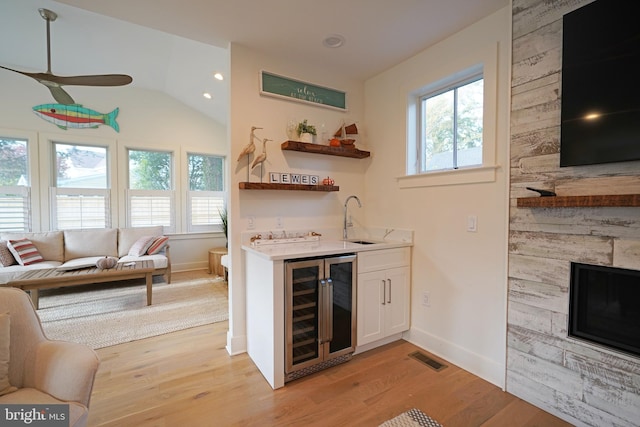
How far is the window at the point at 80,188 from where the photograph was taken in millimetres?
4426

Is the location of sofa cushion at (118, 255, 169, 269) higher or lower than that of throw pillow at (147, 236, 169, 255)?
lower

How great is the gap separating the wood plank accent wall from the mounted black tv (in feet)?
0.21

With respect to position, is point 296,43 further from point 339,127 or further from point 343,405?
point 343,405

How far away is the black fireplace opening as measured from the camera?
4.72 feet

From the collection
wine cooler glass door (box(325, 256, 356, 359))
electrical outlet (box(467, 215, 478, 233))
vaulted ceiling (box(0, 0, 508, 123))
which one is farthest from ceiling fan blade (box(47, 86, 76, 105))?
electrical outlet (box(467, 215, 478, 233))

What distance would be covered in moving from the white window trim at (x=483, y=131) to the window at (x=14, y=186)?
18.0 ft

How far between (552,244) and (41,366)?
2770 mm

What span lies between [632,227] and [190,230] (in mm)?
5773

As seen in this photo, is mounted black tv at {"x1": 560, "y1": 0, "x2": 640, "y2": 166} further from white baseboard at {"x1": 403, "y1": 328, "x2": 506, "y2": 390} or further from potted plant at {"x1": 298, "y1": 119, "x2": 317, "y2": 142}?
potted plant at {"x1": 298, "y1": 119, "x2": 317, "y2": 142}

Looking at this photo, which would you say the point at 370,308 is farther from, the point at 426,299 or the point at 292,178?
the point at 292,178

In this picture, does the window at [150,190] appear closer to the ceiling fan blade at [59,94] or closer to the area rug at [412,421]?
the ceiling fan blade at [59,94]

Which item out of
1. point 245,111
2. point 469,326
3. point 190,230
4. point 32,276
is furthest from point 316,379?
point 190,230

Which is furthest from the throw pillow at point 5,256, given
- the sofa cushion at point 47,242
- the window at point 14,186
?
the window at point 14,186

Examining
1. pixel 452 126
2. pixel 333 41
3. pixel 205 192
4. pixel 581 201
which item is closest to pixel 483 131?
pixel 452 126
